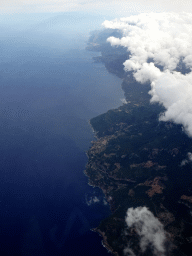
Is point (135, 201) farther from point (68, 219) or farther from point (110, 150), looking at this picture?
point (110, 150)

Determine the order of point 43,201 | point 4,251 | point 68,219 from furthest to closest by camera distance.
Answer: point 43,201, point 68,219, point 4,251

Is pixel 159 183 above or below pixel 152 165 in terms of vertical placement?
below

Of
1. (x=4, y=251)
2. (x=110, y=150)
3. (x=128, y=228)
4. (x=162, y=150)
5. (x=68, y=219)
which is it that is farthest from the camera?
(x=110, y=150)

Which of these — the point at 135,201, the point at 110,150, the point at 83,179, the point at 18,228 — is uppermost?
the point at 110,150

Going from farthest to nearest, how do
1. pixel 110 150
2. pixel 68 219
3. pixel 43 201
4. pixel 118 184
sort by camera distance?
1. pixel 110 150
2. pixel 118 184
3. pixel 43 201
4. pixel 68 219

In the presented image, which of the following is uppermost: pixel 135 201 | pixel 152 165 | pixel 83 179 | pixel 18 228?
pixel 83 179

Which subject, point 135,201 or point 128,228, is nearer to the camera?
point 128,228

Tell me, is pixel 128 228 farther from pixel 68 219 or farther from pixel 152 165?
pixel 152 165

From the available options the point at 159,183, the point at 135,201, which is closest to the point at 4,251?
the point at 135,201

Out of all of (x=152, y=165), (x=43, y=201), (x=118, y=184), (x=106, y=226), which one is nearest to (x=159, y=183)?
(x=152, y=165)
